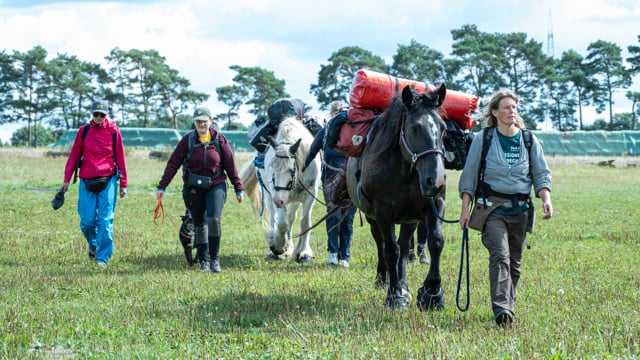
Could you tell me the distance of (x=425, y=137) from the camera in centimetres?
658

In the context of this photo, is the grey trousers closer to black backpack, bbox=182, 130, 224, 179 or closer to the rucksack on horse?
the rucksack on horse

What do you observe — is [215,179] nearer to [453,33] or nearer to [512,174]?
[512,174]

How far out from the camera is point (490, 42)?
7306cm

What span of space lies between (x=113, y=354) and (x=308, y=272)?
4659 millimetres

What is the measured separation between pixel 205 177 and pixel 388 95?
3.06m

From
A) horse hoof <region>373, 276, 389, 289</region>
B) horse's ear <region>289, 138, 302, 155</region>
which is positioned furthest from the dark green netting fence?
horse hoof <region>373, 276, 389, 289</region>

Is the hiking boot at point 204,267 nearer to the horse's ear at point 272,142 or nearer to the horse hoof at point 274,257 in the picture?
the horse hoof at point 274,257

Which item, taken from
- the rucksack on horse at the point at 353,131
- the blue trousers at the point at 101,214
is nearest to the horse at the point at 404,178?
the rucksack on horse at the point at 353,131

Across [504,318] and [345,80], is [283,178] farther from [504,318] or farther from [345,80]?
[345,80]

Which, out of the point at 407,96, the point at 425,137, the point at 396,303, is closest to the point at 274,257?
the point at 396,303

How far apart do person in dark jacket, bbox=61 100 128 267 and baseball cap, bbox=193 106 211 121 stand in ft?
4.88

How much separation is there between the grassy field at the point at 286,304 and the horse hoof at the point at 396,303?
0.13 metres

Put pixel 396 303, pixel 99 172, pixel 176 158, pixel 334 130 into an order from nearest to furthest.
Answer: pixel 396 303
pixel 334 130
pixel 176 158
pixel 99 172

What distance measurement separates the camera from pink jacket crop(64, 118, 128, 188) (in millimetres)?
10609
